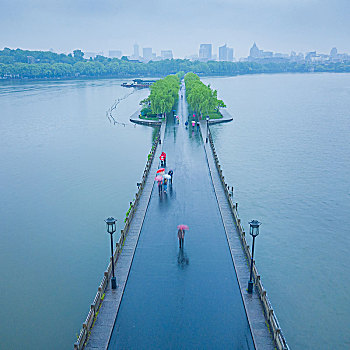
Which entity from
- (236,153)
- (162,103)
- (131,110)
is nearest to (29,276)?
(236,153)

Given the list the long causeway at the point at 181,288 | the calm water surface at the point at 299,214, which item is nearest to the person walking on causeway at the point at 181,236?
the long causeway at the point at 181,288

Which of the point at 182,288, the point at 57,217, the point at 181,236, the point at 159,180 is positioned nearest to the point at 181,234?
the point at 181,236

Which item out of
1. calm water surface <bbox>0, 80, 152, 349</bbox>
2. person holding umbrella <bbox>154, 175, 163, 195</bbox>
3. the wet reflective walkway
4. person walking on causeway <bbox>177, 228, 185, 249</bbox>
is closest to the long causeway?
the wet reflective walkway

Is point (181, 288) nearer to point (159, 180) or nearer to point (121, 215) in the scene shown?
point (159, 180)

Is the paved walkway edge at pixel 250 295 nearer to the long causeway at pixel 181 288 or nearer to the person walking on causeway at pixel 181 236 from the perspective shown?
the long causeway at pixel 181 288

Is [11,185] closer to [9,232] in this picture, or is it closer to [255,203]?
[9,232]

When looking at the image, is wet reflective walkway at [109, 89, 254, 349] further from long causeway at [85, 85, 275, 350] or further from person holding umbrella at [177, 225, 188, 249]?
person holding umbrella at [177, 225, 188, 249]
